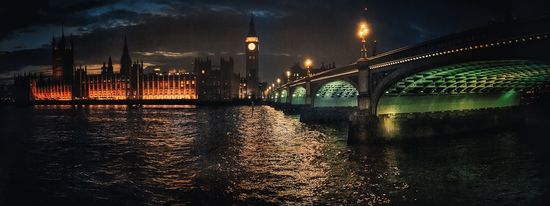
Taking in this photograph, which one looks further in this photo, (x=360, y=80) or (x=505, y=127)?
(x=505, y=127)

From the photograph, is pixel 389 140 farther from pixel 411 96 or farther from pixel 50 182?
pixel 50 182

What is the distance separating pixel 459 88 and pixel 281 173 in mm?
23510

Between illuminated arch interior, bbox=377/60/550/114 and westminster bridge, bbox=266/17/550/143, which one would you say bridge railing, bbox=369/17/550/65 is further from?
illuminated arch interior, bbox=377/60/550/114

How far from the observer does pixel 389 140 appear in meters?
31.6

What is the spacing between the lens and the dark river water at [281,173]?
16.9 m

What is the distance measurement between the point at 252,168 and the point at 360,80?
15949 mm

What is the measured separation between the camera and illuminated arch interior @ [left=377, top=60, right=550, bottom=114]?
96.4 feet

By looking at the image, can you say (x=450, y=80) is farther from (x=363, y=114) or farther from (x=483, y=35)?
(x=483, y=35)

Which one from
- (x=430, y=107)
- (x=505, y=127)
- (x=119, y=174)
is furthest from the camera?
(x=505, y=127)

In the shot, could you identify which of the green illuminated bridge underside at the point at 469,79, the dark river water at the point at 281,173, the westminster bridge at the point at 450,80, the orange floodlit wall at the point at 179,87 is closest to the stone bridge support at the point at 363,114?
the westminster bridge at the point at 450,80

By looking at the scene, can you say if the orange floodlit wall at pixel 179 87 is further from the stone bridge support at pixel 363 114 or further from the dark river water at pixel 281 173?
the stone bridge support at pixel 363 114

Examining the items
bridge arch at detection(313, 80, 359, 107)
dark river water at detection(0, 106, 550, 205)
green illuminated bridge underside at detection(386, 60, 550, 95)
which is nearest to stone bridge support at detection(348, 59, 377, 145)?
dark river water at detection(0, 106, 550, 205)

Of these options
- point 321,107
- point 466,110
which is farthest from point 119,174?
point 321,107

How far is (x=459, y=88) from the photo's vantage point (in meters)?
38.1
